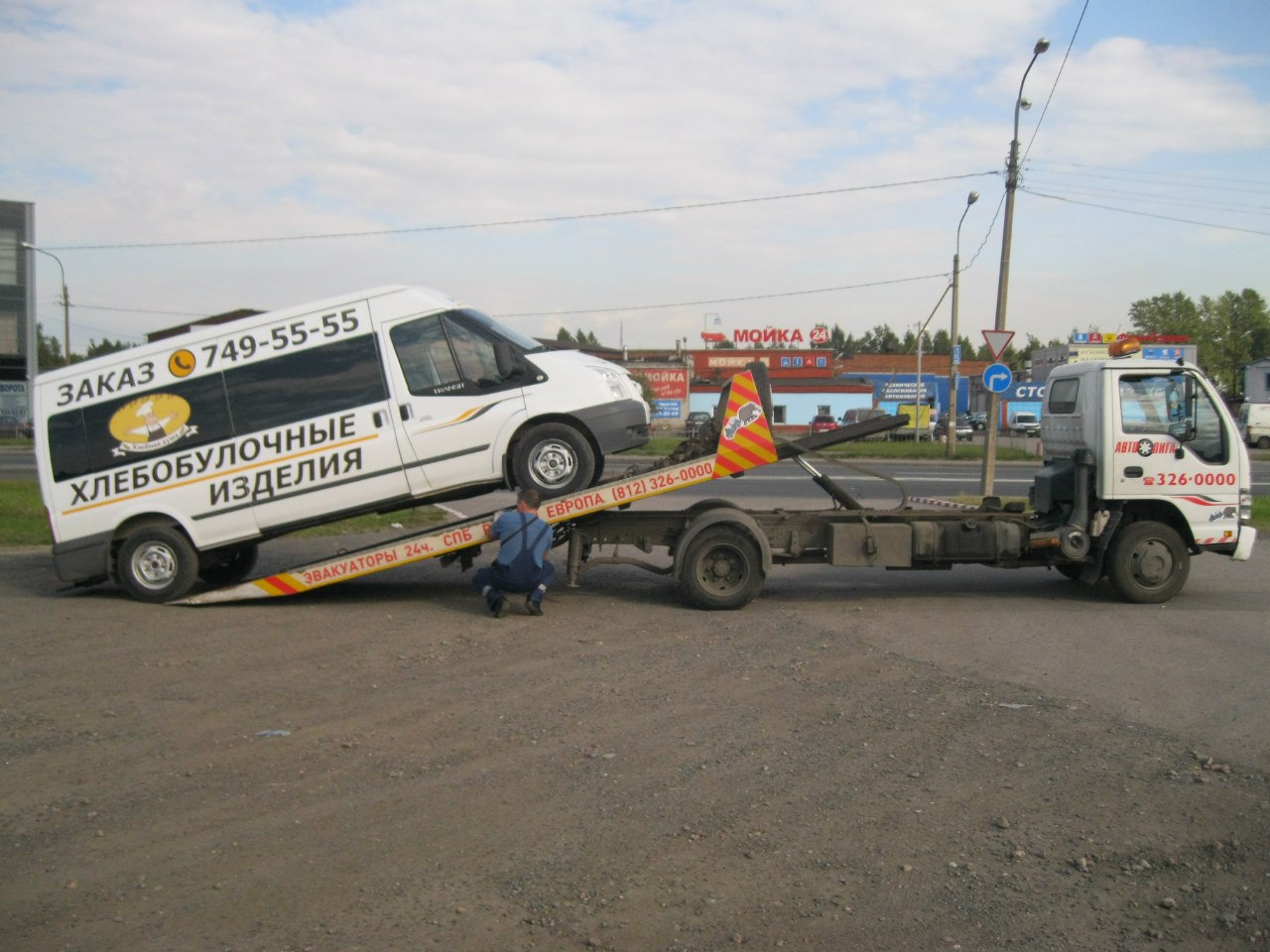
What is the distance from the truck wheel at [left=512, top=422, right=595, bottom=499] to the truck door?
5045mm

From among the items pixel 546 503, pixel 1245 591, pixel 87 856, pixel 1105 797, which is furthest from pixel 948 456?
pixel 87 856

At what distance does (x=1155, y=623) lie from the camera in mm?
9422

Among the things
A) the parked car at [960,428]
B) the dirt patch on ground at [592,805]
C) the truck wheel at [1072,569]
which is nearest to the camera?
A: the dirt patch on ground at [592,805]

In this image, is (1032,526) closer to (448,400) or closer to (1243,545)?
(1243,545)

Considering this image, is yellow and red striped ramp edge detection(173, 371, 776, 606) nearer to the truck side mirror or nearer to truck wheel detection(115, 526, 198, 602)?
truck wheel detection(115, 526, 198, 602)

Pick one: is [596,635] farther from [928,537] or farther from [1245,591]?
[1245,591]

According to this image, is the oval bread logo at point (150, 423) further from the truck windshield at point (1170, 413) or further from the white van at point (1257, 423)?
A: the white van at point (1257, 423)

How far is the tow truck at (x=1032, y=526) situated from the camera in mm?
9891

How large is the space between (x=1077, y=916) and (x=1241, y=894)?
747 mm

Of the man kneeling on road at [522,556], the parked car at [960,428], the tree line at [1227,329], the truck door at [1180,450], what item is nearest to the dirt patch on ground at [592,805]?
the man kneeling on road at [522,556]

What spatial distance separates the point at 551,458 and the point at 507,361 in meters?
0.94

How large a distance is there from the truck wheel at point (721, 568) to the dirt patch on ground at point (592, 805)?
1.32 meters

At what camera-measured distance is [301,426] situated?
31.8 feet

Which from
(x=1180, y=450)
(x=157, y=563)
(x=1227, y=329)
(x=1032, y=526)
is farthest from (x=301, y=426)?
(x=1227, y=329)
